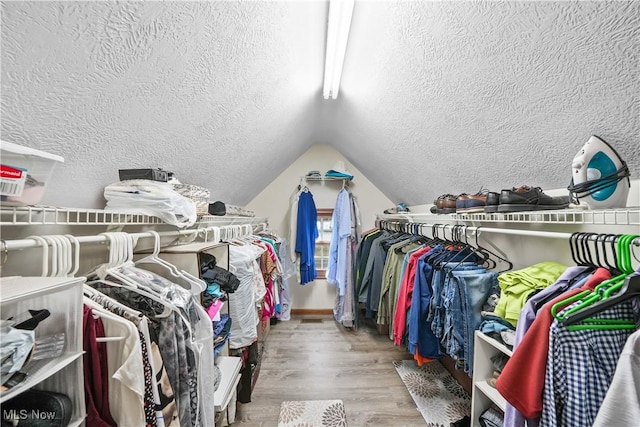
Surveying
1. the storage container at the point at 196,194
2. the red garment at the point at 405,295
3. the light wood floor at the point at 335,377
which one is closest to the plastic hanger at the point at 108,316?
the storage container at the point at 196,194

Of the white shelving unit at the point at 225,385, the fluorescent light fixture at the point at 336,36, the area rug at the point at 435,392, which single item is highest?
the fluorescent light fixture at the point at 336,36

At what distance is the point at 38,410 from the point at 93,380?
104 millimetres

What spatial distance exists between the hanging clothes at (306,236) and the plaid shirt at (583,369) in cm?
286

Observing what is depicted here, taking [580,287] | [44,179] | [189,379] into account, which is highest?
[44,179]

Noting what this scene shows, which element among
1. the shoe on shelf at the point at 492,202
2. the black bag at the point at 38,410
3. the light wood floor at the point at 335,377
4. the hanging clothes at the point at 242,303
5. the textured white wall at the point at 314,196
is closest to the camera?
the black bag at the point at 38,410

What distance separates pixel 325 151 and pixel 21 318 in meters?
3.46

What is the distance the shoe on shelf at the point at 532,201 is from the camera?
123 cm

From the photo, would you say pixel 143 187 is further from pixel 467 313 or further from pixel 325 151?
pixel 325 151

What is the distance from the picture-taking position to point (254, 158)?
2.29 m

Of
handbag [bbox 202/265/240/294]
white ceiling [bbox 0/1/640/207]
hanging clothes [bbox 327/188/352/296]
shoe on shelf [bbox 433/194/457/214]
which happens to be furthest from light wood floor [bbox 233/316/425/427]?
white ceiling [bbox 0/1/640/207]

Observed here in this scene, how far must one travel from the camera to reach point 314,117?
2.75 m

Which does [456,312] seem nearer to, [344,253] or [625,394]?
[625,394]

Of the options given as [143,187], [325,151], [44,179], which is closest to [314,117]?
[325,151]

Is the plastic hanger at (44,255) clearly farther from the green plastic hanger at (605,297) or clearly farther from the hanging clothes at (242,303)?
the green plastic hanger at (605,297)
